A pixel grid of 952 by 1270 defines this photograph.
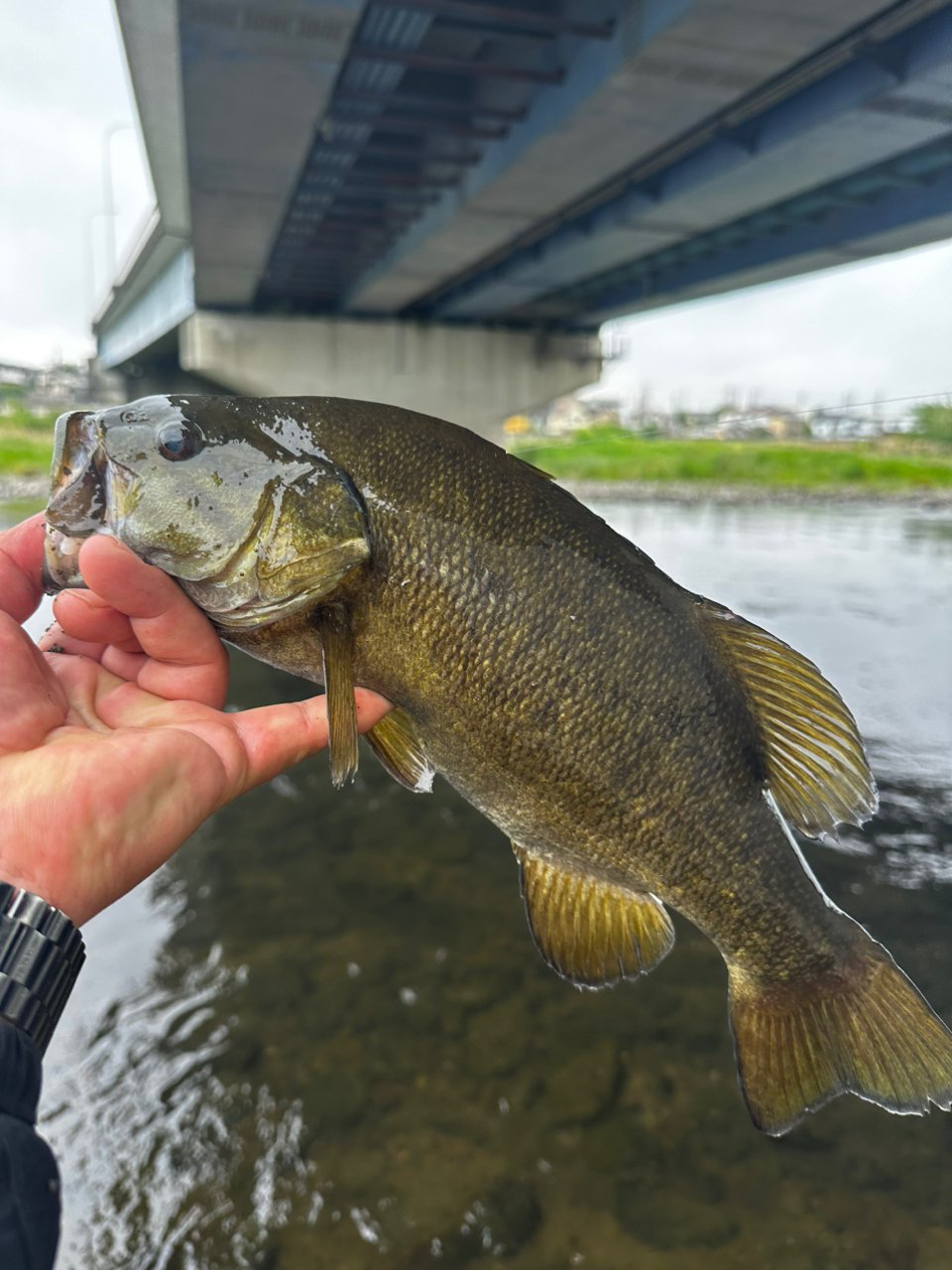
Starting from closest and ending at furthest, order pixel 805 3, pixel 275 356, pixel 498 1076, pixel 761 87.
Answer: pixel 498 1076, pixel 805 3, pixel 761 87, pixel 275 356

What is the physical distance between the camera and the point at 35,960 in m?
1.78

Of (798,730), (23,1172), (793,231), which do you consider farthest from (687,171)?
(23,1172)

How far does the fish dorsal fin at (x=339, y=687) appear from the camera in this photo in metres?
2.24

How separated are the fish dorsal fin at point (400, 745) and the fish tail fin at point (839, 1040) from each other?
113 centimetres

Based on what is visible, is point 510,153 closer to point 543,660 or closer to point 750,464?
point 543,660

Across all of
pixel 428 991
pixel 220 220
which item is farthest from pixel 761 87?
pixel 428 991

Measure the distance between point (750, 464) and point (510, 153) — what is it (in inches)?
1131

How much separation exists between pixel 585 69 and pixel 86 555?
6499 mm

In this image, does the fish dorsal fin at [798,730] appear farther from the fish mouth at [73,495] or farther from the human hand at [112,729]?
the fish mouth at [73,495]

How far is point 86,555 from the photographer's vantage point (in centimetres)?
207

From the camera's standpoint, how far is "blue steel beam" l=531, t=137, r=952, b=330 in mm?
8805

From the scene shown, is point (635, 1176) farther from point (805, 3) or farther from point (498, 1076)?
point (805, 3)

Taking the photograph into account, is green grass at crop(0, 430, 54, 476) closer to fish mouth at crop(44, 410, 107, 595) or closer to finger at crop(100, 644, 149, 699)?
finger at crop(100, 644, 149, 699)

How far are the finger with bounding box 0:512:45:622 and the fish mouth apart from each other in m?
0.19
